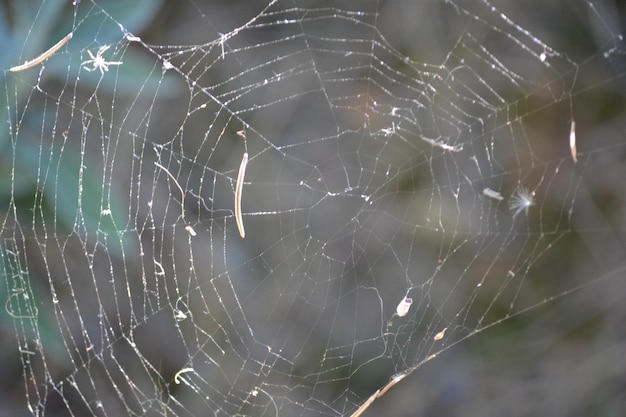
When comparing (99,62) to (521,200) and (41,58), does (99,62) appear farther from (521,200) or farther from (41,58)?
(521,200)

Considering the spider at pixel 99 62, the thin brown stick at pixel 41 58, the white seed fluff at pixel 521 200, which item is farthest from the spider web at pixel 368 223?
the thin brown stick at pixel 41 58

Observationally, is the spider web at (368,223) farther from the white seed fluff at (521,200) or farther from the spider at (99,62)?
the spider at (99,62)

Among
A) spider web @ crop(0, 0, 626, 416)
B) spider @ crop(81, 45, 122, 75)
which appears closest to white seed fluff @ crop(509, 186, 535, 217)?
spider web @ crop(0, 0, 626, 416)

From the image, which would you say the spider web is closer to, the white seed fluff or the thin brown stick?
the white seed fluff

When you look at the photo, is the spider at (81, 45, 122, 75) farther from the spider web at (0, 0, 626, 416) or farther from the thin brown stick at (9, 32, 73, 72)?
the spider web at (0, 0, 626, 416)

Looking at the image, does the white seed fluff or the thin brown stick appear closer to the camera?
the thin brown stick

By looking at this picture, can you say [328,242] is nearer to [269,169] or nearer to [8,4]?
[269,169]

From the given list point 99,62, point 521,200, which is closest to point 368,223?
point 521,200

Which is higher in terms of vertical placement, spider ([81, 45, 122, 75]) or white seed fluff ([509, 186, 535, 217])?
spider ([81, 45, 122, 75])
